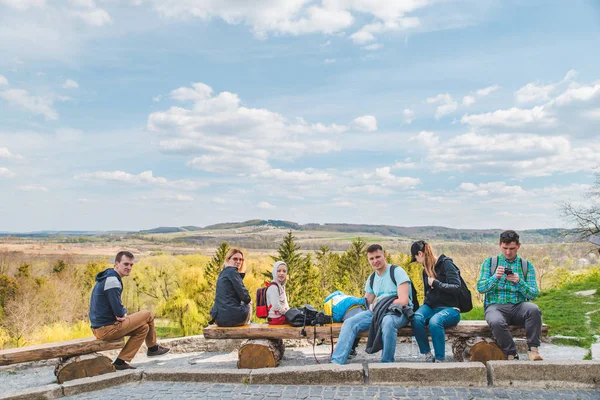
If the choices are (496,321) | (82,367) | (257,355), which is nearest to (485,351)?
(496,321)

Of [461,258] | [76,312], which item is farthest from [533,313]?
[76,312]

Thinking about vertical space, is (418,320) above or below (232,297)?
below

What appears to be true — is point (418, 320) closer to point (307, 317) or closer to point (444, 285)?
point (444, 285)

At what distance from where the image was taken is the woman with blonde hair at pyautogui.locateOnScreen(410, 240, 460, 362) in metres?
6.24

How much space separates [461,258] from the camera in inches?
1671

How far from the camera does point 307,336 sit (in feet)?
21.4

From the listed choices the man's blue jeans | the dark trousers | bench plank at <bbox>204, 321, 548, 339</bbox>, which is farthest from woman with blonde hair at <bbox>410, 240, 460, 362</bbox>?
the dark trousers

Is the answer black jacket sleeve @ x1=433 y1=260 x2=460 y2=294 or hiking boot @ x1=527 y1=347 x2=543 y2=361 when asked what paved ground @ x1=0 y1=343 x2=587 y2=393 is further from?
hiking boot @ x1=527 y1=347 x2=543 y2=361

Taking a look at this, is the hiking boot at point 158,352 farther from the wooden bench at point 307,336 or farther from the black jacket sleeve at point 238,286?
the black jacket sleeve at point 238,286

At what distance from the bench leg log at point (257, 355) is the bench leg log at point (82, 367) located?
184 centimetres

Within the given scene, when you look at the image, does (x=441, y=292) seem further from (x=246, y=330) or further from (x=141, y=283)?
(x=141, y=283)

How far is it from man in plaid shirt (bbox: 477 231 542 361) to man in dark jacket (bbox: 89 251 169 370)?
4872 millimetres

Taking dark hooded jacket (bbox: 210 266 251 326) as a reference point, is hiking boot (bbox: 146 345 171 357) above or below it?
below

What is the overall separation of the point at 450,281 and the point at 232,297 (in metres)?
3.14
